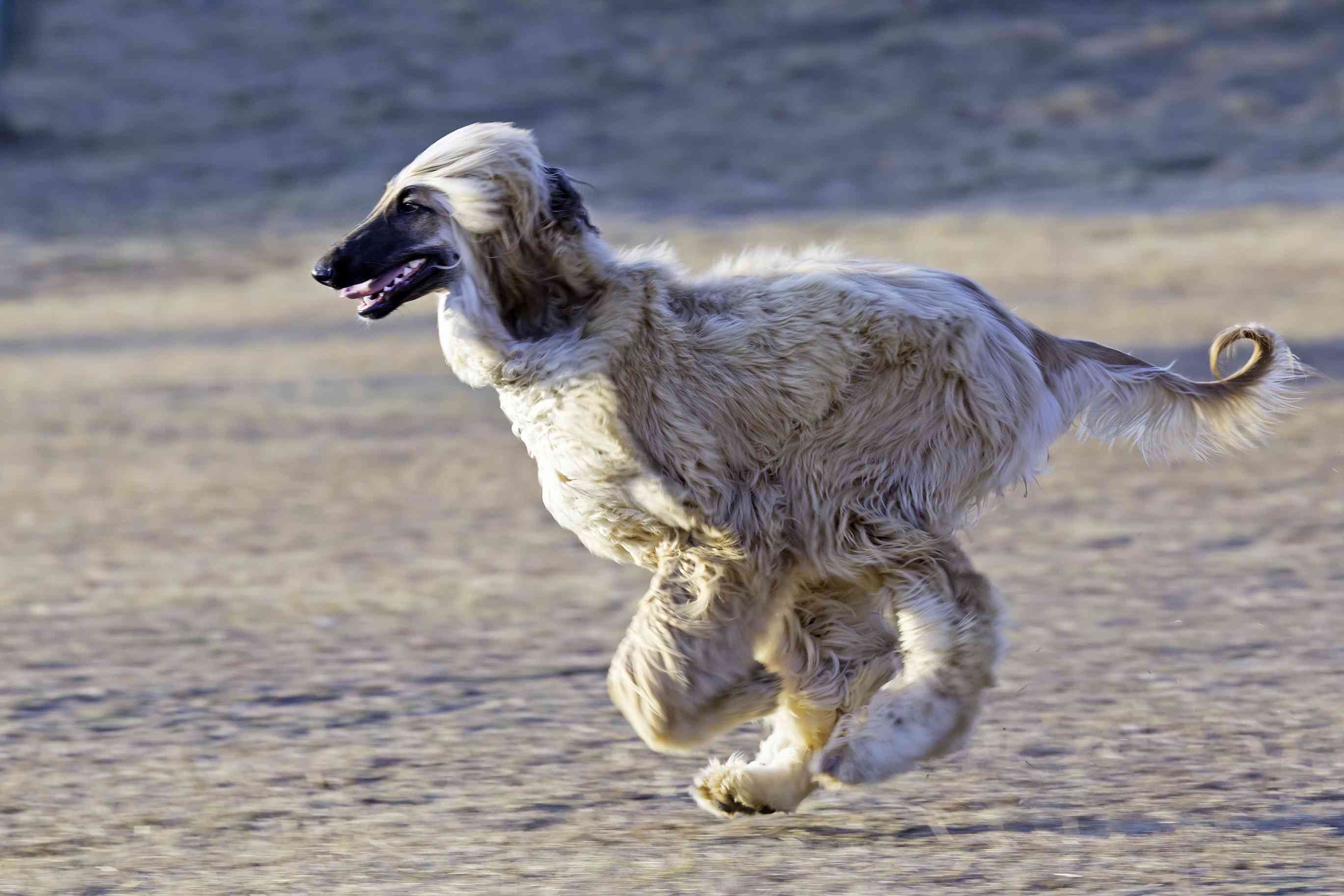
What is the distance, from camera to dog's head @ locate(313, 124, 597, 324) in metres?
3.89

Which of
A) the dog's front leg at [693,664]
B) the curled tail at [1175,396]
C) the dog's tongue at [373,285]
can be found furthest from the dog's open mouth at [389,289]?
the curled tail at [1175,396]

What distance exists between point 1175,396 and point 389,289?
193 centimetres

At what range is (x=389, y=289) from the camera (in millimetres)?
3885

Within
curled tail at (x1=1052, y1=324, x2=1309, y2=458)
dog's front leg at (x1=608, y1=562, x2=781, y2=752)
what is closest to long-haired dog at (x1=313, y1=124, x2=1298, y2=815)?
dog's front leg at (x1=608, y1=562, x2=781, y2=752)

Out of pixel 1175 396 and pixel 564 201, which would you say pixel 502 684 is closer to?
pixel 564 201

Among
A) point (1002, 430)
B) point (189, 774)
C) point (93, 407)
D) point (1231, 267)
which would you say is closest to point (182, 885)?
point (189, 774)

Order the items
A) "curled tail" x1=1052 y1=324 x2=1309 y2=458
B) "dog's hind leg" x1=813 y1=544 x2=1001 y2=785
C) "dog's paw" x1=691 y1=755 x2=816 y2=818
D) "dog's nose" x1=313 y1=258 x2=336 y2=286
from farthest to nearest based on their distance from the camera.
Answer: "curled tail" x1=1052 y1=324 x2=1309 y2=458, "dog's paw" x1=691 y1=755 x2=816 y2=818, "dog's nose" x1=313 y1=258 x2=336 y2=286, "dog's hind leg" x1=813 y1=544 x2=1001 y2=785

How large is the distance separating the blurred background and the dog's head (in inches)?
51.3

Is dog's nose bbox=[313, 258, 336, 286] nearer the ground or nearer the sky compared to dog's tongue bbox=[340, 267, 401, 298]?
nearer the sky

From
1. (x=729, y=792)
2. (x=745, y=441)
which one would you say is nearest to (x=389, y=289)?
(x=745, y=441)

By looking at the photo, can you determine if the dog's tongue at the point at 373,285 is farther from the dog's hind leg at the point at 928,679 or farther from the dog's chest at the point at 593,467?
the dog's hind leg at the point at 928,679

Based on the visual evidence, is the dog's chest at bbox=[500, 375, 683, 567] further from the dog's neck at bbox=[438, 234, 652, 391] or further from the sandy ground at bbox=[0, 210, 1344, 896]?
the sandy ground at bbox=[0, 210, 1344, 896]

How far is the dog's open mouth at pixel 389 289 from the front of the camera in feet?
12.7

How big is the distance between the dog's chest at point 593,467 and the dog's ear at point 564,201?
0.41 meters
